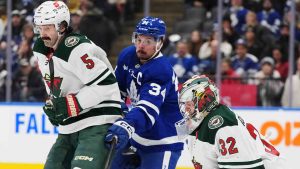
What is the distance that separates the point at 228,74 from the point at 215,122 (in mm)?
4967

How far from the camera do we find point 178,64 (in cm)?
849

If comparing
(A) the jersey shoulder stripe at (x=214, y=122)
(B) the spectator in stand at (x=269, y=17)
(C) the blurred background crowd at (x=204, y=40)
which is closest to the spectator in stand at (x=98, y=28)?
(C) the blurred background crowd at (x=204, y=40)

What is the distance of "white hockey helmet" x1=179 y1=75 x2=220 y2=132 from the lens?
3.55 metres

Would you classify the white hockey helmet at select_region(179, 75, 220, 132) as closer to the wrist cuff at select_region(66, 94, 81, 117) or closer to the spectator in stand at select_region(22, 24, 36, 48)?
the wrist cuff at select_region(66, 94, 81, 117)

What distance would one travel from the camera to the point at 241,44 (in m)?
8.53

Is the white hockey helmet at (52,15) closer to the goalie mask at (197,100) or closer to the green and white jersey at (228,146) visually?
the goalie mask at (197,100)

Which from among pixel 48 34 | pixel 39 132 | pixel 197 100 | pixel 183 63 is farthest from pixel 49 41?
pixel 183 63

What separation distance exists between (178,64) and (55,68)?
4365 millimetres

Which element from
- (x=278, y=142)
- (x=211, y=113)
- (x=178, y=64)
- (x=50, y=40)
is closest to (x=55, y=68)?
(x=50, y=40)

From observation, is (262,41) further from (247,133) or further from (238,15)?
(247,133)

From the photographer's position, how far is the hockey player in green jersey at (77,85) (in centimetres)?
414

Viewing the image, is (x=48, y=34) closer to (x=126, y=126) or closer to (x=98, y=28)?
(x=126, y=126)

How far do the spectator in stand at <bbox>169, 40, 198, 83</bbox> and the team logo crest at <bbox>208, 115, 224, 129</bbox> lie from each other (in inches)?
194

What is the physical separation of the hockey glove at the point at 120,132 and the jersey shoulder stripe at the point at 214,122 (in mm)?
559
